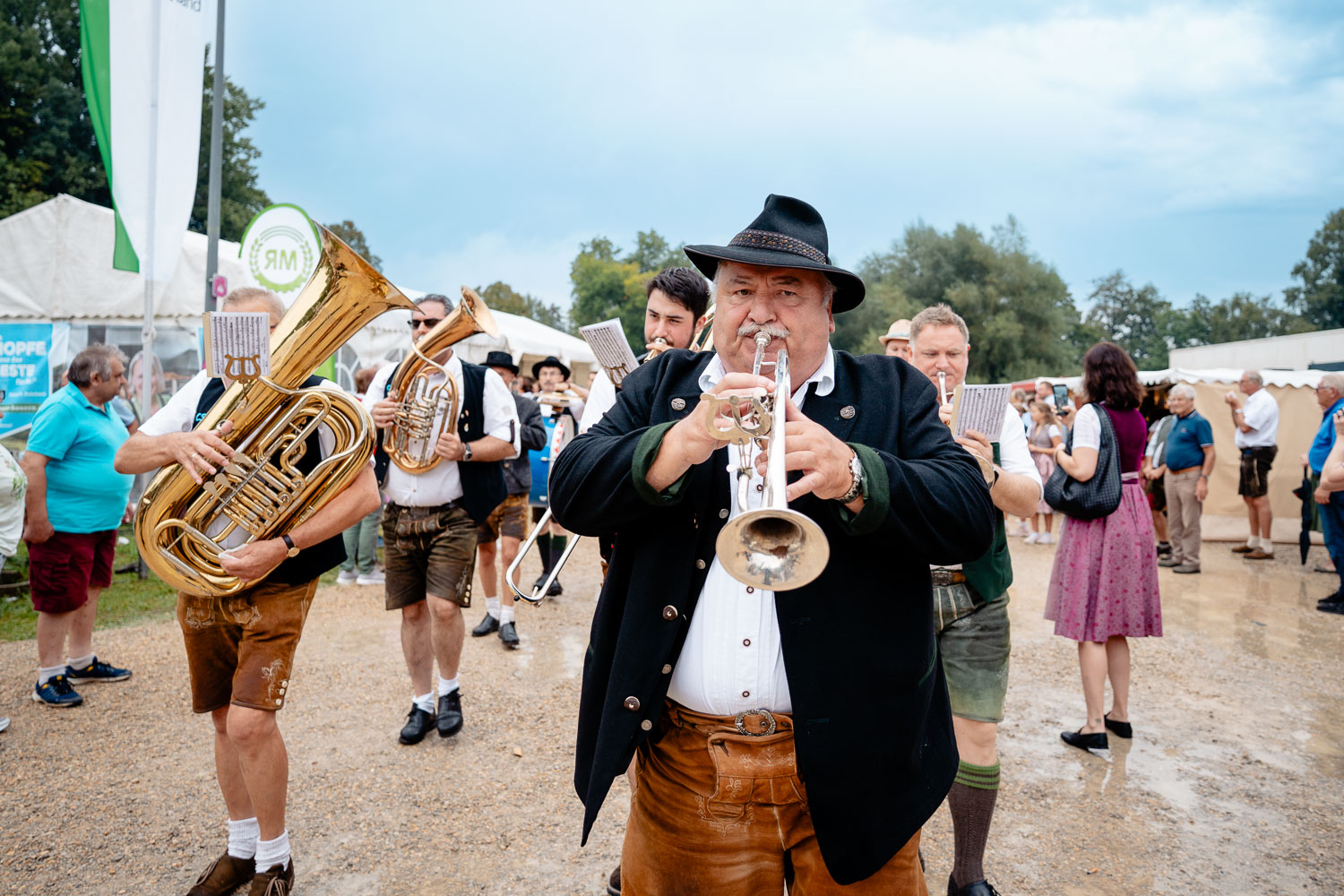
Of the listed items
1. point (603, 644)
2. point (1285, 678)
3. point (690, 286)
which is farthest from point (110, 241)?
point (1285, 678)

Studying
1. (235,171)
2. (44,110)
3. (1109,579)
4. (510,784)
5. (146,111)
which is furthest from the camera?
(235,171)

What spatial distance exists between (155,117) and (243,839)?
7.09 meters

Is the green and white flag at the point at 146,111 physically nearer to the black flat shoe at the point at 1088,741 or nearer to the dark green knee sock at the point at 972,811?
the dark green knee sock at the point at 972,811

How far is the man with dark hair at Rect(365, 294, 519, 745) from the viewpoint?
4.57m

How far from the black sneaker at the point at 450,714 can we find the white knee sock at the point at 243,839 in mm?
1527

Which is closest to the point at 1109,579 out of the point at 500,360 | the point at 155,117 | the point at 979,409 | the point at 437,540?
the point at 979,409

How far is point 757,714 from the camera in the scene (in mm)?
1871

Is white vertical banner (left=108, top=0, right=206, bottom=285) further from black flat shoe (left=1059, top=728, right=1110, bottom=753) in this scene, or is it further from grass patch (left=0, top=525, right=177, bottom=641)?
black flat shoe (left=1059, top=728, right=1110, bottom=753)

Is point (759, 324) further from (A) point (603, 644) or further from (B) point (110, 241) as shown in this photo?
(B) point (110, 241)

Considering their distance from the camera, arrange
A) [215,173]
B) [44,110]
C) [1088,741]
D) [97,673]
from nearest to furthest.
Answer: [1088,741] < [97,673] < [215,173] < [44,110]

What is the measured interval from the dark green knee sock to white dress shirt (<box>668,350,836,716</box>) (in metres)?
1.62

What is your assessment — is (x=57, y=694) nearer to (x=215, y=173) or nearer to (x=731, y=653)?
(x=731, y=653)

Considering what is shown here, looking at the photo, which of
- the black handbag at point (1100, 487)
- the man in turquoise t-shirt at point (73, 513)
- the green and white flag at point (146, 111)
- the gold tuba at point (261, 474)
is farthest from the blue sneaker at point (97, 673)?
the black handbag at point (1100, 487)

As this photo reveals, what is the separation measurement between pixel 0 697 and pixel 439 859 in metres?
3.71
